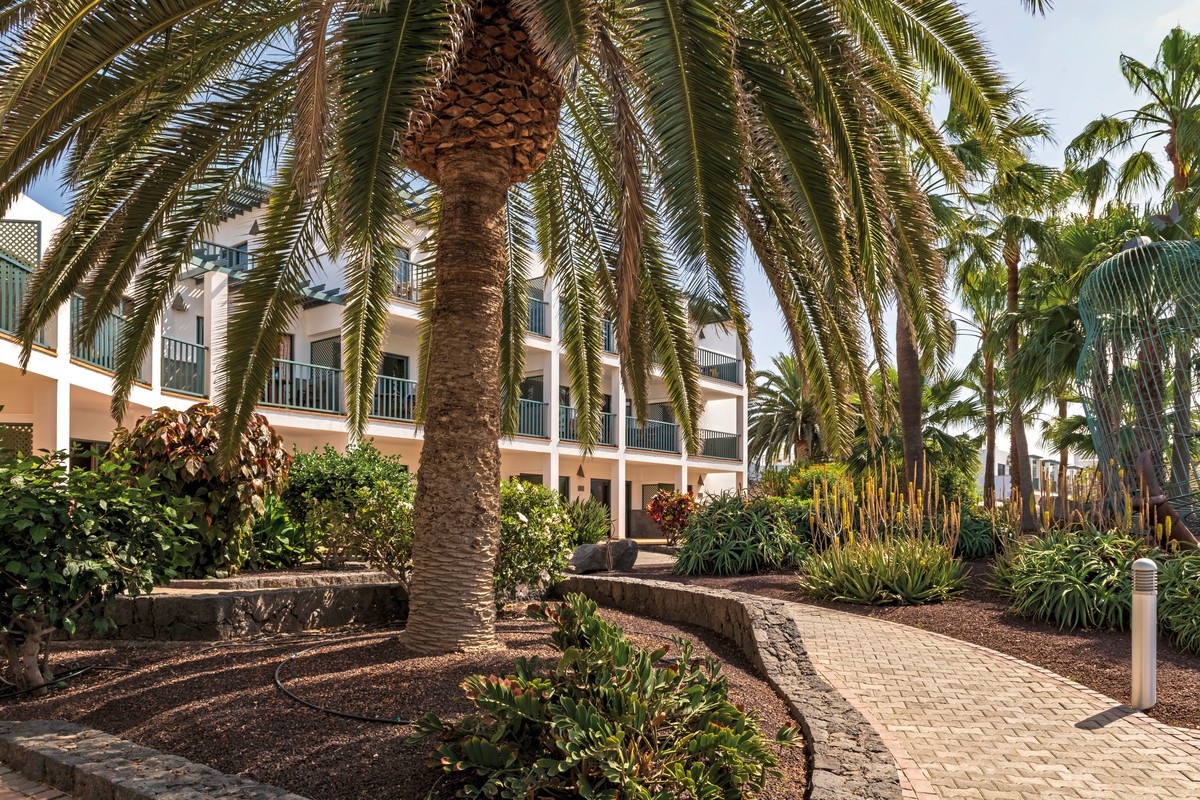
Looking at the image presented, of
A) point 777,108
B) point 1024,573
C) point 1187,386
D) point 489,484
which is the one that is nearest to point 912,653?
point 1024,573

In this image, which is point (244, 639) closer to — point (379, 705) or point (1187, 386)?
point (379, 705)

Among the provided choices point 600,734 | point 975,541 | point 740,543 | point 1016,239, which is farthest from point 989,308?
point 600,734

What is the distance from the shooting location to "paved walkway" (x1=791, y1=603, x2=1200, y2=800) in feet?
15.3

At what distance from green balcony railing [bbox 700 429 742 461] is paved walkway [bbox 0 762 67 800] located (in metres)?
30.8

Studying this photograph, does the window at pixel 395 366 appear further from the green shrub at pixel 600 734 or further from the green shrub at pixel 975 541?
the green shrub at pixel 600 734

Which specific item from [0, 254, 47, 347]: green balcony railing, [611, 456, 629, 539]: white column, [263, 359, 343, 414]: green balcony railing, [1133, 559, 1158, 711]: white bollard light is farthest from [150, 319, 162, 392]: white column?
[611, 456, 629, 539]: white column

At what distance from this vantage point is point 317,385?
21.2 meters

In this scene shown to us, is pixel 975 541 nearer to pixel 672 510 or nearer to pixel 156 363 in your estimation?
pixel 672 510

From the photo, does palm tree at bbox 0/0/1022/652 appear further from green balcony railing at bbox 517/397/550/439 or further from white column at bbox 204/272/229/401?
green balcony railing at bbox 517/397/550/439

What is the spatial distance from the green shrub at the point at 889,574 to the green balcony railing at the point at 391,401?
13993mm

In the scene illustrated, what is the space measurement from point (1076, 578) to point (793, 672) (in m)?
4.38

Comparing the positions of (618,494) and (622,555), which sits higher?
(622,555)

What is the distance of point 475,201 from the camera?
6266 millimetres

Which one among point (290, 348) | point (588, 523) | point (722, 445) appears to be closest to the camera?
point (588, 523)
